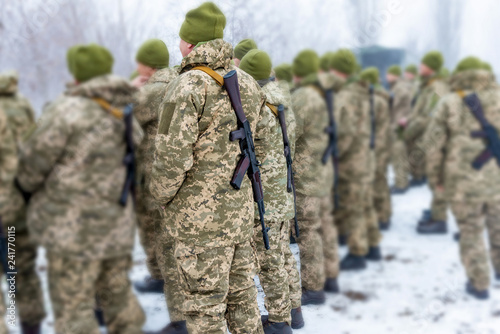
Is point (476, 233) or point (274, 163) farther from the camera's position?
point (476, 233)

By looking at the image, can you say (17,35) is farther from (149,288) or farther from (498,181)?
(498,181)

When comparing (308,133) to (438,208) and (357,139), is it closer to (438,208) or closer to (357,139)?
(357,139)

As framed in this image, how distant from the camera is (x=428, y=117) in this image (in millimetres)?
4449

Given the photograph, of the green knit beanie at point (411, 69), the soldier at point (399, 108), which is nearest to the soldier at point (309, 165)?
the soldier at point (399, 108)

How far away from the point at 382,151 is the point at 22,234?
391 centimetres

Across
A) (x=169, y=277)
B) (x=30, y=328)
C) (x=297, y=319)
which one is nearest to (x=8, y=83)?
(x=30, y=328)

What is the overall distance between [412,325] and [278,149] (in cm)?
181

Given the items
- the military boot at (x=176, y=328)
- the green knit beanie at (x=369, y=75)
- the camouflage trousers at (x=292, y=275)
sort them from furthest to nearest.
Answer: the green knit beanie at (x=369, y=75), the camouflage trousers at (x=292, y=275), the military boot at (x=176, y=328)

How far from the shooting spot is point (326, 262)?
3.45 m

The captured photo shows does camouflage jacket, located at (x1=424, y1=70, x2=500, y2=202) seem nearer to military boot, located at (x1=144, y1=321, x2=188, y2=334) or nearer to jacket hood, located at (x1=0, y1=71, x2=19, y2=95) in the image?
military boot, located at (x1=144, y1=321, x2=188, y2=334)

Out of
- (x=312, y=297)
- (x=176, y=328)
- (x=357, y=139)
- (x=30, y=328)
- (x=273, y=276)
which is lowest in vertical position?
(x=312, y=297)

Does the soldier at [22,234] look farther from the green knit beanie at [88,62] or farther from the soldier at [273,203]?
the soldier at [273,203]

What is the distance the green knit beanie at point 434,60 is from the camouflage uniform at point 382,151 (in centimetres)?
54

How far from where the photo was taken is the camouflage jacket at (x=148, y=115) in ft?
5.72
